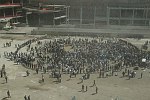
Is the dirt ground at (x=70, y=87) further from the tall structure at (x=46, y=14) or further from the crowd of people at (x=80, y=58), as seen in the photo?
the tall structure at (x=46, y=14)

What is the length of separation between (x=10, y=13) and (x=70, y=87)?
65046 mm

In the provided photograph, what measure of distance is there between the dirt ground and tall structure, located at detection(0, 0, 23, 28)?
48.4 meters

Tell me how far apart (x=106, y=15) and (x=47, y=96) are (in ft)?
213

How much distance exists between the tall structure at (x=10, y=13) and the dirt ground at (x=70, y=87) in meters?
48.4

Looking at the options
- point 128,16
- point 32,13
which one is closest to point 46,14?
point 32,13

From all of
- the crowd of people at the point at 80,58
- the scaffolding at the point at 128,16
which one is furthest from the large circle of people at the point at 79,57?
the scaffolding at the point at 128,16

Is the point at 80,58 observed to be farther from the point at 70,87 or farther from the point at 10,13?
the point at 10,13

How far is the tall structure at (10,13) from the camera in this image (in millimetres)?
101162

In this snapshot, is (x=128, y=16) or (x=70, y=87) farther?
(x=128, y=16)

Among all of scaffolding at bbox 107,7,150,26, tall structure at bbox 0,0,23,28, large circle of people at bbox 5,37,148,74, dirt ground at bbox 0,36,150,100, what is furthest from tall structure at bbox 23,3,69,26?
dirt ground at bbox 0,36,150,100

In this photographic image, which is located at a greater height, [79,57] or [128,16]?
[128,16]

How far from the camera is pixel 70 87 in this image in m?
48.1

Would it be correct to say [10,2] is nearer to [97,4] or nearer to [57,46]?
[97,4]

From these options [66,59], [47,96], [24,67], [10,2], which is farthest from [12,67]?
[10,2]
